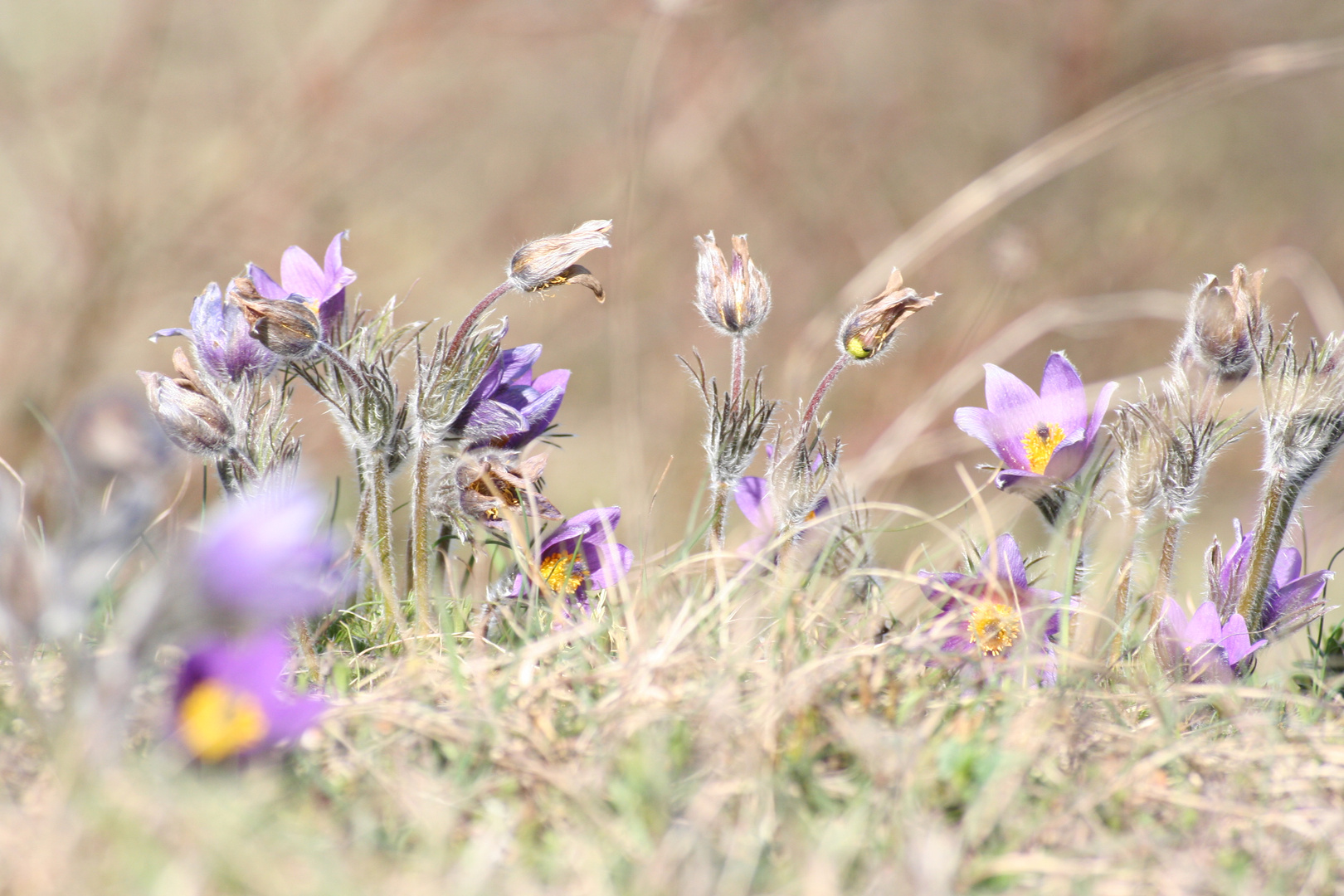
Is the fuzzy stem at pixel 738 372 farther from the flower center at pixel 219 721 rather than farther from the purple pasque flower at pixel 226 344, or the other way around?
the flower center at pixel 219 721

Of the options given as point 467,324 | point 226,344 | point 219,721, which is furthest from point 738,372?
point 219,721

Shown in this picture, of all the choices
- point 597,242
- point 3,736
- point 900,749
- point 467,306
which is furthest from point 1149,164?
point 3,736

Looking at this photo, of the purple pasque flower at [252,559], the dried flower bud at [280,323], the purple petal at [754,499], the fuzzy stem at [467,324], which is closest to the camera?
the purple pasque flower at [252,559]

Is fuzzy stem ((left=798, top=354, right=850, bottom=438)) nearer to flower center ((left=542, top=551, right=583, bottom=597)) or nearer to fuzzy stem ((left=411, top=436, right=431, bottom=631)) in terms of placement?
flower center ((left=542, top=551, right=583, bottom=597))

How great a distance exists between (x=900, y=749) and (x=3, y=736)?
0.88 m

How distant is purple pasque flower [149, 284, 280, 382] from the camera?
4.91 ft

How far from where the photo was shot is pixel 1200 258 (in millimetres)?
5859

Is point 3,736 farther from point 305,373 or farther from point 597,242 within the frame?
point 597,242

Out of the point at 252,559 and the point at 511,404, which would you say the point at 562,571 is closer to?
the point at 511,404

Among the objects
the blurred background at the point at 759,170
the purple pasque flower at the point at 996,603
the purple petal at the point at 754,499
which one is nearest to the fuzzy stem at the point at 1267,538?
the purple pasque flower at the point at 996,603

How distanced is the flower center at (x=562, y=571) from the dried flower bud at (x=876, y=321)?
1.69 ft

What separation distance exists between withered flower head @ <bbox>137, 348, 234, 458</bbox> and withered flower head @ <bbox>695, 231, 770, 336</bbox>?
69 cm

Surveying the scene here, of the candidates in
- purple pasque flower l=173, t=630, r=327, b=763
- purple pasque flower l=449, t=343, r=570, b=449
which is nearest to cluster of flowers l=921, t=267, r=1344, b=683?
purple pasque flower l=449, t=343, r=570, b=449

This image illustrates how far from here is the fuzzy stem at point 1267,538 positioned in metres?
1.47
